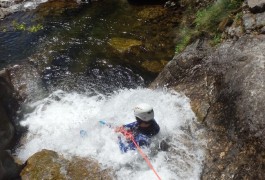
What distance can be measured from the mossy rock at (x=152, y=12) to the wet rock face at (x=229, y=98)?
535 cm

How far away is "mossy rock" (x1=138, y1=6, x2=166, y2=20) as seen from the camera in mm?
14833

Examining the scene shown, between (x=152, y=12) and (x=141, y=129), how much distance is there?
9144 mm

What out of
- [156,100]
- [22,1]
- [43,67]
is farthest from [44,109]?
[22,1]

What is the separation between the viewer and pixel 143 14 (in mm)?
15148

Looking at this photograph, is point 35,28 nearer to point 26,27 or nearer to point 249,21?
point 26,27

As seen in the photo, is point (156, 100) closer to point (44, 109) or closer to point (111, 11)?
point (44, 109)

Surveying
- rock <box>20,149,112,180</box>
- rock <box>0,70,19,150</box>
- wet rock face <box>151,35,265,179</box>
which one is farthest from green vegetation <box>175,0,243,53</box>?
rock <box>0,70,19,150</box>

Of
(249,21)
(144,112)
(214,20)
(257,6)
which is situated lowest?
(144,112)

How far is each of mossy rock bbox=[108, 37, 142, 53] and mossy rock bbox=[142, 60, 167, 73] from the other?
1.21m

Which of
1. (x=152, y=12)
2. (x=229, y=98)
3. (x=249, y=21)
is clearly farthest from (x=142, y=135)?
(x=152, y=12)

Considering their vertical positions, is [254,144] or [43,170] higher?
[254,144]

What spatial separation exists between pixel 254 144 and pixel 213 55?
11.6 ft

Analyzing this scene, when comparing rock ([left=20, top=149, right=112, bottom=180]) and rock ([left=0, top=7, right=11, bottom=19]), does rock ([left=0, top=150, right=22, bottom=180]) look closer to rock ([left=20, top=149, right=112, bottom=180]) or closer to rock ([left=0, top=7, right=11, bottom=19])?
rock ([left=20, top=149, right=112, bottom=180])

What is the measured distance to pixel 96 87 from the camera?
1108 centimetres
